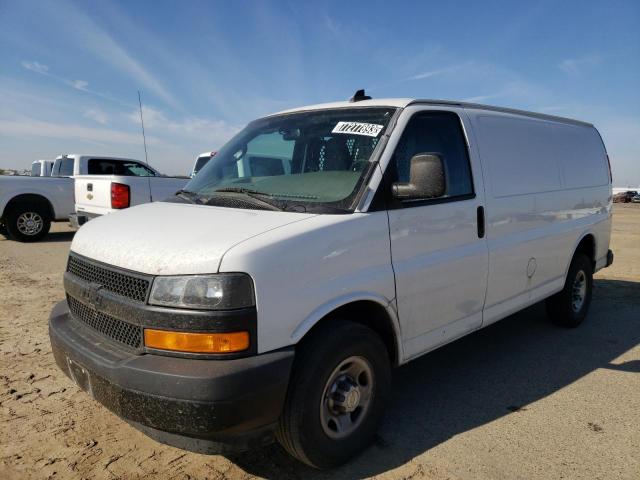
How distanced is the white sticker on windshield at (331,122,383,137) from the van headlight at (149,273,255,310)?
138 cm

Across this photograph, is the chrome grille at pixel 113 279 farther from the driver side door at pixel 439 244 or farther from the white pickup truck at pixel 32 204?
the white pickup truck at pixel 32 204

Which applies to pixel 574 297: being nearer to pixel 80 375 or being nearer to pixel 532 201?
pixel 532 201

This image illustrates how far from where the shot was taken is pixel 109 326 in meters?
2.64

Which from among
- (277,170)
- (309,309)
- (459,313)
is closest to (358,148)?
(277,170)

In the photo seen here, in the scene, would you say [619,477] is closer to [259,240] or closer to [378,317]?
[378,317]

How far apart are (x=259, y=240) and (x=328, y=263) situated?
15.9 inches

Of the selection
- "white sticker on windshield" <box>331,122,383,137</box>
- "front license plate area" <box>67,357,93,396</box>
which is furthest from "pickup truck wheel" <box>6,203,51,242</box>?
"white sticker on windshield" <box>331,122,383,137</box>

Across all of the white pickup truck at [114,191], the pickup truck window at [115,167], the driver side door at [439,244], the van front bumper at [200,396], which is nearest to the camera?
the van front bumper at [200,396]

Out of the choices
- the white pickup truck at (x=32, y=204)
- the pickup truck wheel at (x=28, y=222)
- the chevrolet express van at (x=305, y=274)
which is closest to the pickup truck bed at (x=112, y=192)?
the white pickup truck at (x=32, y=204)

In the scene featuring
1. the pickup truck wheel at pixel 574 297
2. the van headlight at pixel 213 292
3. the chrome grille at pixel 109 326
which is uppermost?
the van headlight at pixel 213 292

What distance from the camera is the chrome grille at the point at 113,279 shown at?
2445mm

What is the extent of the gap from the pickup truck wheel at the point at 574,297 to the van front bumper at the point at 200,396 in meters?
3.87

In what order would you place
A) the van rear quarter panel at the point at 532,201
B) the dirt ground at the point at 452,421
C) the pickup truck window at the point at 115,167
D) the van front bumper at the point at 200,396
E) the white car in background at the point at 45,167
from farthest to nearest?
1. the white car in background at the point at 45,167
2. the pickup truck window at the point at 115,167
3. the van rear quarter panel at the point at 532,201
4. the dirt ground at the point at 452,421
5. the van front bumper at the point at 200,396

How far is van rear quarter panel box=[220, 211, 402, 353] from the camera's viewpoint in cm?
230
